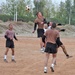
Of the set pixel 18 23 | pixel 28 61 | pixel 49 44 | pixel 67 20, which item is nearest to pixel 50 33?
pixel 49 44

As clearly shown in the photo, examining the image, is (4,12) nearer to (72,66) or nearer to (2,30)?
(2,30)

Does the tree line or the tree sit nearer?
the tree line

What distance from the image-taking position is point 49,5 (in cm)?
8031

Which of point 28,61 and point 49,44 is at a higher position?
point 49,44

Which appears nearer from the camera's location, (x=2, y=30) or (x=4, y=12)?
(x=2, y=30)

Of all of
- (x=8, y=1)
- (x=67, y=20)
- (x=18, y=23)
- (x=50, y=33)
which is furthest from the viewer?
(x=67, y=20)

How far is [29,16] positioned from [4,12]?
17.5 feet

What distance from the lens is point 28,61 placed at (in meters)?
16.1

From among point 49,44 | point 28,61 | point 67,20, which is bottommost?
point 67,20

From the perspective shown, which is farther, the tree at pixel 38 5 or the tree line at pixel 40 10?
the tree at pixel 38 5

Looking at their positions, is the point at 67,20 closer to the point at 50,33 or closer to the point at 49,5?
the point at 49,5

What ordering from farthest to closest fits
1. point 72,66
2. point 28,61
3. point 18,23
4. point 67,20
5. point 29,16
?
1. point 67,20
2. point 29,16
3. point 18,23
4. point 28,61
5. point 72,66

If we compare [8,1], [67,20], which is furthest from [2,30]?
[67,20]

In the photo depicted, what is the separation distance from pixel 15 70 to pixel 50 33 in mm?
1822
